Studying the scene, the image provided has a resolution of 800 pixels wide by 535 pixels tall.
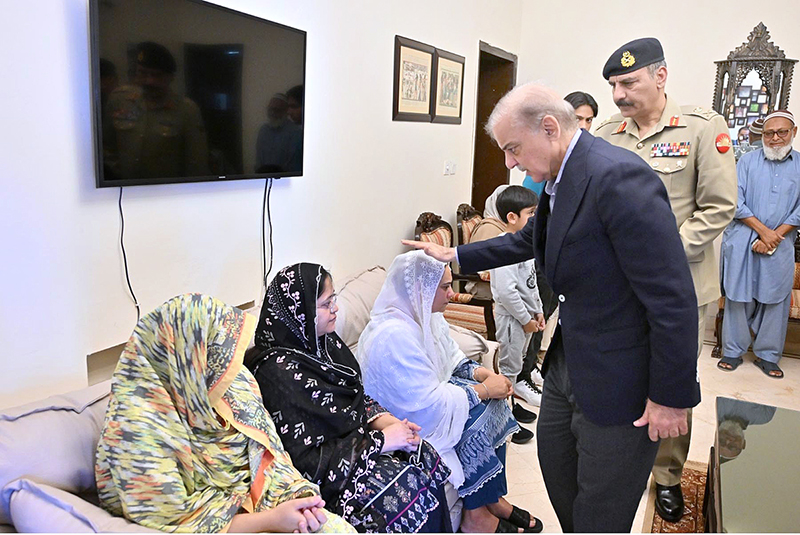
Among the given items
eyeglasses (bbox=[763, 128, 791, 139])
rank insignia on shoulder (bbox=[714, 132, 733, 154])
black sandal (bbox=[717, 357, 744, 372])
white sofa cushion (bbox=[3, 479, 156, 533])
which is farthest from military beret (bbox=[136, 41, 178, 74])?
black sandal (bbox=[717, 357, 744, 372])

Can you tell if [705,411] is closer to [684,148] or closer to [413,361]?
[684,148]

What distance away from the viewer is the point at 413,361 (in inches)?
78.8

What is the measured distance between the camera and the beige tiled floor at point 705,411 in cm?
244

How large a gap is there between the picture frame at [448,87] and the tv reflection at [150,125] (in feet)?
7.28

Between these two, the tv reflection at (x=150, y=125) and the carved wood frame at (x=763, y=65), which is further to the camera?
the carved wood frame at (x=763, y=65)

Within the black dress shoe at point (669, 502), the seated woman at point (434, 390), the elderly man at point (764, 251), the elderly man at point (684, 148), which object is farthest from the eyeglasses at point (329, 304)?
the elderly man at point (764, 251)

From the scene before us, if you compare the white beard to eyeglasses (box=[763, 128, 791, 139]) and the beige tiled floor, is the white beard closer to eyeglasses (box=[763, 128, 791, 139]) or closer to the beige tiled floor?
eyeglasses (box=[763, 128, 791, 139])

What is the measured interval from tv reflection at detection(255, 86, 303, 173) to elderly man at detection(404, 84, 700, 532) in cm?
126

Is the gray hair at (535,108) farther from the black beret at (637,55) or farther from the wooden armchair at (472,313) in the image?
the wooden armchair at (472,313)

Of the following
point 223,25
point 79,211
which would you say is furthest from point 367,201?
point 79,211

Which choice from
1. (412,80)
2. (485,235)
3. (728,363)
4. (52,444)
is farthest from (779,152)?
(52,444)

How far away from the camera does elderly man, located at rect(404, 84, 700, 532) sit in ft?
4.27

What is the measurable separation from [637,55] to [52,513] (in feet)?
6.59

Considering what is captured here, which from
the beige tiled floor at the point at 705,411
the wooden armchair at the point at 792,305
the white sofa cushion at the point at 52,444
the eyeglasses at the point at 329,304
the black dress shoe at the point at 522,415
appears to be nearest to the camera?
the white sofa cushion at the point at 52,444
